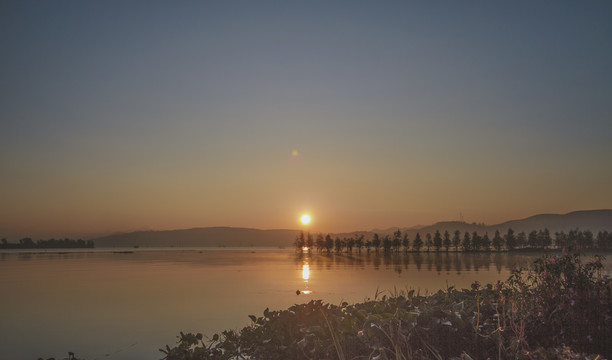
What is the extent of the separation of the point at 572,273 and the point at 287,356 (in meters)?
5.76

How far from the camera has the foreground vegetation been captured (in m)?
6.42

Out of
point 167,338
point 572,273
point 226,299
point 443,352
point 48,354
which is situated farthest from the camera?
point 226,299

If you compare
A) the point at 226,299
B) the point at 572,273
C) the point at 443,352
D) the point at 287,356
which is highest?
the point at 572,273

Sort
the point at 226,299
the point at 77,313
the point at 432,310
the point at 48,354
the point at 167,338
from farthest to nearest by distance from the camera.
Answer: the point at 226,299 → the point at 77,313 → the point at 167,338 → the point at 48,354 → the point at 432,310

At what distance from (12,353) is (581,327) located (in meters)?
15.7

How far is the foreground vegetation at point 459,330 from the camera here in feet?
21.1

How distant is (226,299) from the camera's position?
25.6m

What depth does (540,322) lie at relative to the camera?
293 inches

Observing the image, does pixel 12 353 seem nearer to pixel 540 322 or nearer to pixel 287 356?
pixel 287 356

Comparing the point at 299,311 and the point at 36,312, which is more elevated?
the point at 299,311

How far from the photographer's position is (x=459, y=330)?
720 cm

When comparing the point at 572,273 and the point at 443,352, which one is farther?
the point at 572,273

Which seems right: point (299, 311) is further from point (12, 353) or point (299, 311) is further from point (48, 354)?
point (12, 353)

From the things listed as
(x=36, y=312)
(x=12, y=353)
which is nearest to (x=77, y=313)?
(x=36, y=312)
